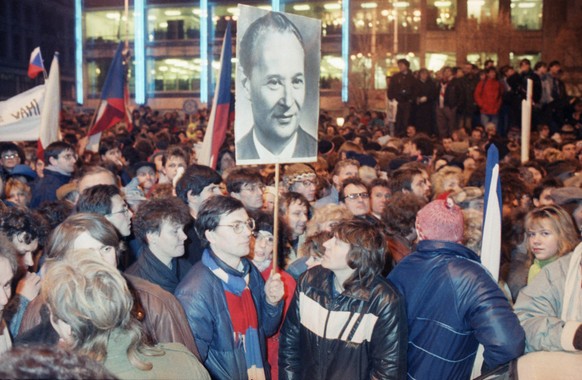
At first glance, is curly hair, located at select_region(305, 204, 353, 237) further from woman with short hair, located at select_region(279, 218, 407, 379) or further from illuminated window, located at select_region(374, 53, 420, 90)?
illuminated window, located at select_region(374, 53, 420, 90)

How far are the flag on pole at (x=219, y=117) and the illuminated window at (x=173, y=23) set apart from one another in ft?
149

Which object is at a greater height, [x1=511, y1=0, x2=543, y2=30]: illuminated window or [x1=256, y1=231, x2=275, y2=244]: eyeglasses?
[x1=511, y1=0, x2=543, y2=30]: illuminated window

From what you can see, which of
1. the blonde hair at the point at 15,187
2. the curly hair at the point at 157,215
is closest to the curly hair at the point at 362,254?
the curly hair at the point at 157,215

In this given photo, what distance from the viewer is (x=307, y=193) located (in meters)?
7.41

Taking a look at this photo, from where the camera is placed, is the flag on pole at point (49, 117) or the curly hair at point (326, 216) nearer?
the curly hair at point (326, 216)

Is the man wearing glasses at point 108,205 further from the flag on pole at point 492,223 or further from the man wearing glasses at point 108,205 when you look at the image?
the flag on pole at point 492,223

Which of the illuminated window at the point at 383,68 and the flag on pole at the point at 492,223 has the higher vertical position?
the illuminated window at the point at 383,68

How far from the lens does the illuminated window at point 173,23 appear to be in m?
53.6

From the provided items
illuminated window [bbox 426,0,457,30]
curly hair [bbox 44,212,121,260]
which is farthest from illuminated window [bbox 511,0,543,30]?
curly hair [bbox 44,212,121,260]

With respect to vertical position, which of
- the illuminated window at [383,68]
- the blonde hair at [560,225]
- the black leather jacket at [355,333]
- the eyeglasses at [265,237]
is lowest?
the black leather jacket at [355,333]

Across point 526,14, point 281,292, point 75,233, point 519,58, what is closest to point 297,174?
point 281,292

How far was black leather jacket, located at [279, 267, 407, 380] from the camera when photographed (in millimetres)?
3881

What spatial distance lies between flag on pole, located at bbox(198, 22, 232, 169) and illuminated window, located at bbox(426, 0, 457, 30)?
30696 mm

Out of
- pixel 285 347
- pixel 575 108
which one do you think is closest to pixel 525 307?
pixel 285 347
